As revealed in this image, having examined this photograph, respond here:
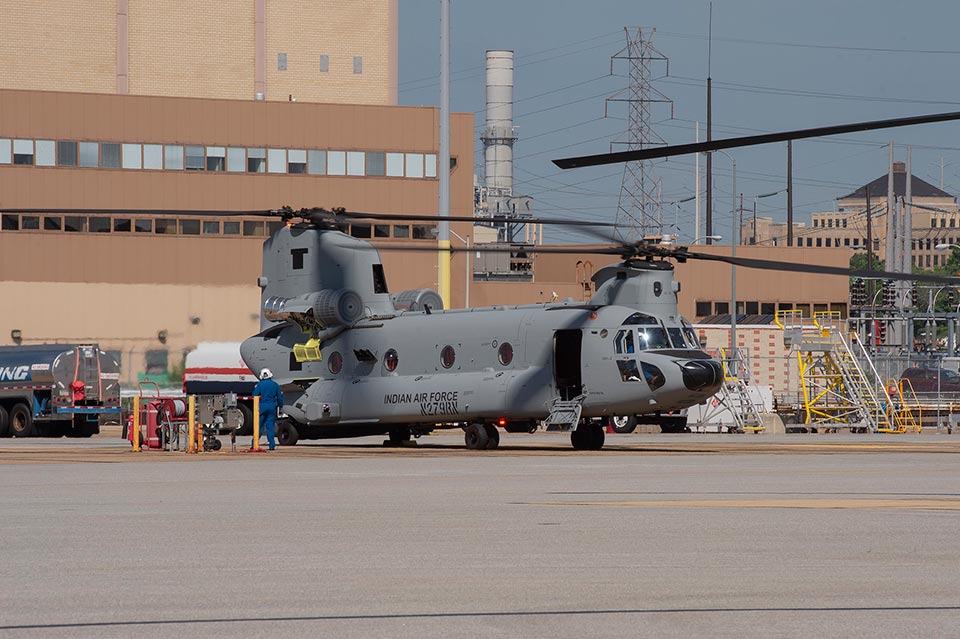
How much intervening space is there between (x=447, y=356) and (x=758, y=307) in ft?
198

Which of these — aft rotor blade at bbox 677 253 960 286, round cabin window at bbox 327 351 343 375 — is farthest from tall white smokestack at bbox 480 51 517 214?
aft rotor blade at bbox 677 253 960 286

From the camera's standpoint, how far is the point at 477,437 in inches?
1216

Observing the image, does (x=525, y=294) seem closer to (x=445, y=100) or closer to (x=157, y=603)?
(x=445, y=100)

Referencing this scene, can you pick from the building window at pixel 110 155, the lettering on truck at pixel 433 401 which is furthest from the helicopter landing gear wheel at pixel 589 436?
the building window at pixel 110 155

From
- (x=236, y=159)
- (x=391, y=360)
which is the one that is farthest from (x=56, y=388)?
(x=236, y=159)

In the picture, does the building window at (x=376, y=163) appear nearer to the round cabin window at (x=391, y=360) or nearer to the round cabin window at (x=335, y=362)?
the round cabin window at (x=335, y=362)

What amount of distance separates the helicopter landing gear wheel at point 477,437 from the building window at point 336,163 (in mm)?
39983

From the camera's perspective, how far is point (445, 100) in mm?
43875

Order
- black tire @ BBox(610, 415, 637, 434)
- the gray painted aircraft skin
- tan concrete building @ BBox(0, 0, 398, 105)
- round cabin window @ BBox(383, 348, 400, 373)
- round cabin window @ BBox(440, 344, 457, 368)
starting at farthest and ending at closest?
tan concrete building @ BBox(0, 0, 398, 105) < black tire @ BBox(610, 415, 637, 434) < round cabin window @ BBox(383, 348, 400, 373) < round cabin window @ BBox(440, 344, 457, 368) < the gray painted aircraft skin

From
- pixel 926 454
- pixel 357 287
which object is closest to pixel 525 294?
pixel 357 287

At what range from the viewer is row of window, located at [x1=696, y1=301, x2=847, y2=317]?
87438mm

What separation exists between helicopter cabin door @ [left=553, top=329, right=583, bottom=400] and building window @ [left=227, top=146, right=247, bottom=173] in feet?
136

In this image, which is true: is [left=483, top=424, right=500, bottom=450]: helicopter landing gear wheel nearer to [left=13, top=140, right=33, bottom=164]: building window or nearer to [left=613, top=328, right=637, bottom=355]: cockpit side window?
[left=613, top=328, right=637, bottom=355]: cockpit side window

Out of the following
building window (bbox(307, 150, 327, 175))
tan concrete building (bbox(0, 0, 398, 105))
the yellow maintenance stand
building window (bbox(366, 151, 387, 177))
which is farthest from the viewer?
tan concrete building (bbox(0, 0, 398, 105))
